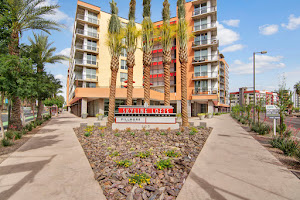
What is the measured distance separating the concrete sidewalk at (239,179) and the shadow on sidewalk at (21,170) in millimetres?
4304

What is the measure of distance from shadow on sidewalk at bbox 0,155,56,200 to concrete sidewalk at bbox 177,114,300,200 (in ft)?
14.1

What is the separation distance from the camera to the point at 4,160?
6.59 meters

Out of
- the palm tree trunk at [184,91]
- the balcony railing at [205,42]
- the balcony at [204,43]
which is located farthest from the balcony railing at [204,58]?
the palm tree trunk at [184,91]

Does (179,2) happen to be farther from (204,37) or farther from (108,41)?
(204,37)

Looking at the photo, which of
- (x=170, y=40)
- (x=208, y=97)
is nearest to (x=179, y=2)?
(x=170, y=40)

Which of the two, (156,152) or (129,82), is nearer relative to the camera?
(156,152)

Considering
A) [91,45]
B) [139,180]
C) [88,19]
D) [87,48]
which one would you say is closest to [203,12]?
[88,19]

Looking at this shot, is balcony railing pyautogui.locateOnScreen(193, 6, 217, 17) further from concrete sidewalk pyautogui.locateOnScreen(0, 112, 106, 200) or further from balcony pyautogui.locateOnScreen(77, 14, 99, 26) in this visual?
concrete sidewalk pyautogui.locateOnScreen(0, 112, 106, 200)

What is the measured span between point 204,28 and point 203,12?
3.47m

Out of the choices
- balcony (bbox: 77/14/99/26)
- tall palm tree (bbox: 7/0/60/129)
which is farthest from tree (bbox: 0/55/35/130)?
balcony (bbox: 77/14/99/26)

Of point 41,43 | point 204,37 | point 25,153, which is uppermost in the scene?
point 204,37

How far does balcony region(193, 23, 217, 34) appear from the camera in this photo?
3297 centimetres

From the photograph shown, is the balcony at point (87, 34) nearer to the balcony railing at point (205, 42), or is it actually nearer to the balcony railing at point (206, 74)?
the balcony railing at point (205, 42)

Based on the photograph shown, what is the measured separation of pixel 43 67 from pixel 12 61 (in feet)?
38.6
